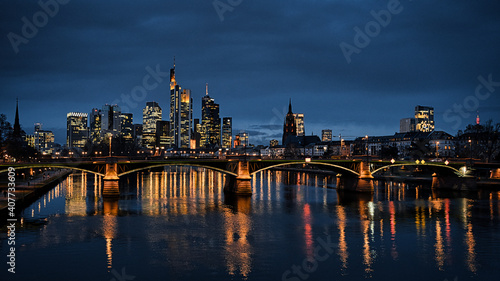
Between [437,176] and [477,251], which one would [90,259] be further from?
[437,176]

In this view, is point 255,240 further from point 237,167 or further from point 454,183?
point 454,183

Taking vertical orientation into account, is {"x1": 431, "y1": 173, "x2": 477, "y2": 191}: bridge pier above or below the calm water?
above

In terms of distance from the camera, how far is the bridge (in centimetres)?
8162

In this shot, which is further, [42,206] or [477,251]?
[42,206]

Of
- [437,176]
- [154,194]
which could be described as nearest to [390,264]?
[154,194]

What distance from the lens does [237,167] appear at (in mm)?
92062

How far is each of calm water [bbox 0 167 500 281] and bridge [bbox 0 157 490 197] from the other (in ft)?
19.0

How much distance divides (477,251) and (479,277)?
9139 mm

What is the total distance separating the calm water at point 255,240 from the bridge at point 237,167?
19.0ft

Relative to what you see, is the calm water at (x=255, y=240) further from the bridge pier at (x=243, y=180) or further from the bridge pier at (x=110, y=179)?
the bridge pier at (x=243, y=180)

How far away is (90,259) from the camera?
1590 inches

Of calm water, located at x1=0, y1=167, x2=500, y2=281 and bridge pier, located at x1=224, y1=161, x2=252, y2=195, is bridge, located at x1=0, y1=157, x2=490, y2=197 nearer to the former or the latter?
bridge pier, located at x1=224, y1=161, x2=252, y2=195

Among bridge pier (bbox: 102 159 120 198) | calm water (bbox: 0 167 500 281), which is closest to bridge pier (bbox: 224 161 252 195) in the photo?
calm water (bbox: 0 167 500 281)

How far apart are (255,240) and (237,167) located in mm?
43734
